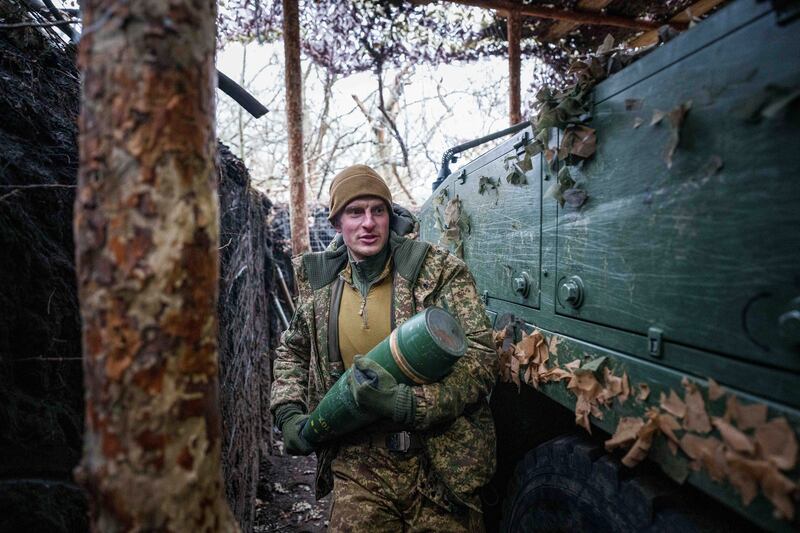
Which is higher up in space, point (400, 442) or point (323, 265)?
point (323, 265)

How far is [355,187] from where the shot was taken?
2434 millimetres

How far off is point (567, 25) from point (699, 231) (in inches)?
255

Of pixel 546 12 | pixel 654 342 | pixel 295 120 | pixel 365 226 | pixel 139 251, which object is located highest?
pixel 546 12

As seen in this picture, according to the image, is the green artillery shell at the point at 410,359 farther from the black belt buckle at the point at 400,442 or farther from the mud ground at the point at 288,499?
the mud ground at the point at 288,499

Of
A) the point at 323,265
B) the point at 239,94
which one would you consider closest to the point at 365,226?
the point at 323,265

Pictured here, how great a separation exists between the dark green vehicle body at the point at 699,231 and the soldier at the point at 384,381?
0.49m

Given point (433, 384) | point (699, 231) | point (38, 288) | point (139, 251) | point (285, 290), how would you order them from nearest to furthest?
point (139, 251), point (699, 231), point (38, 288), point (433, 384), point (285, 290)

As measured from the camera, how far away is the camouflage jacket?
6.79ft

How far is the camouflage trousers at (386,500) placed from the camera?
2148mm

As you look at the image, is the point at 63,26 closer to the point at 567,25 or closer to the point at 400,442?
the point at 400,442

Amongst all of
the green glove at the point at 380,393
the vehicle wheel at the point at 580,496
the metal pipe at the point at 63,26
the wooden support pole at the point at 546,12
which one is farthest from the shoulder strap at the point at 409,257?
the wooden support pole at the point at 546,12

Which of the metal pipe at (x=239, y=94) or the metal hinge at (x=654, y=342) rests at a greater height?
the metal pipe at (x=239, y=94)

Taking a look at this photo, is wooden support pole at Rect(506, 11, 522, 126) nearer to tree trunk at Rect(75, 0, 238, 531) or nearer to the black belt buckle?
the black belt buckle

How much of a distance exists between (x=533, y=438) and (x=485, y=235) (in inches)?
49.6
